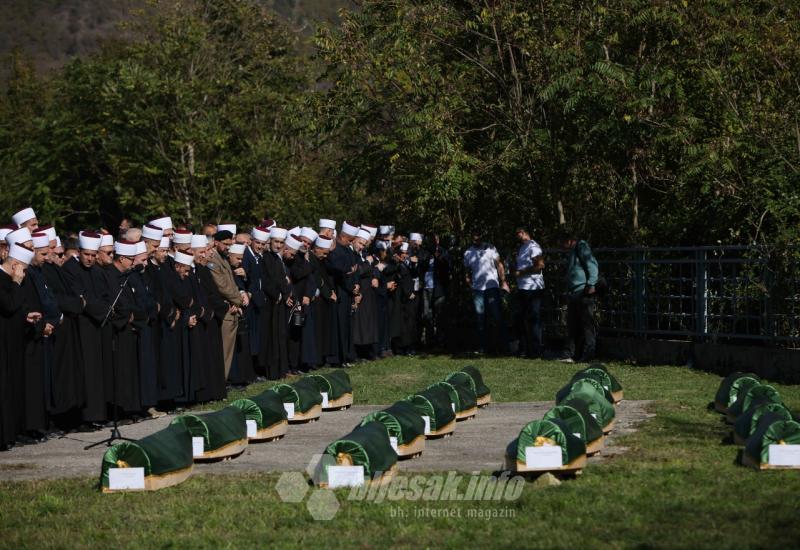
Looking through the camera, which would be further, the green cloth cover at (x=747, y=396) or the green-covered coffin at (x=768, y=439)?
the green cloth cover at (x=747, y=396)

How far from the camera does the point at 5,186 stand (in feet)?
160

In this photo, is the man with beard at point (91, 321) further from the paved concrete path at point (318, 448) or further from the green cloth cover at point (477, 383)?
the green cloth cover at point (477, 383)

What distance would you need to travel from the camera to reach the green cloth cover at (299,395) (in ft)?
48.4

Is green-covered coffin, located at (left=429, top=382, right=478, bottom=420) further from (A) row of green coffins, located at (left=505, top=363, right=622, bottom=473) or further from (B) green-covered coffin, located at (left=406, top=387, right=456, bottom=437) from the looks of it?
(A) row of green coffins, located at (left=505, top=363, right=622, bottom=473)

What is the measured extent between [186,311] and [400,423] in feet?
20.1

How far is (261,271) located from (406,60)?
579cm

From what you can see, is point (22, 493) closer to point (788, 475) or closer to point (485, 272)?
point (788, 475)

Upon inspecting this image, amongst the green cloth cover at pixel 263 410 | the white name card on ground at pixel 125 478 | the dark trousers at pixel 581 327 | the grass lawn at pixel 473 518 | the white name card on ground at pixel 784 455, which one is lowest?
the grass lawn at pixel 473 518

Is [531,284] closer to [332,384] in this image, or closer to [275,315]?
[275,315]

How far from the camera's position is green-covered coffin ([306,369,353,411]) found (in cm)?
1598

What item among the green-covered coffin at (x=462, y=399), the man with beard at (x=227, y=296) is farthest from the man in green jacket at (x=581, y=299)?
the green-covered coffin at (x=462, y=399)

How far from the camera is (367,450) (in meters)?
10.2

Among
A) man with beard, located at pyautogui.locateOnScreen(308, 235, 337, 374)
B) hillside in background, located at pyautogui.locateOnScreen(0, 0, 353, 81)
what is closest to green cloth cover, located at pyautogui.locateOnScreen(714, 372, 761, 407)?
man with beard, located at pyautogui.locateOnScreen(308, 235, 337, 374)

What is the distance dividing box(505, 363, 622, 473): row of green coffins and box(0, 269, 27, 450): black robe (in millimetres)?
5282
